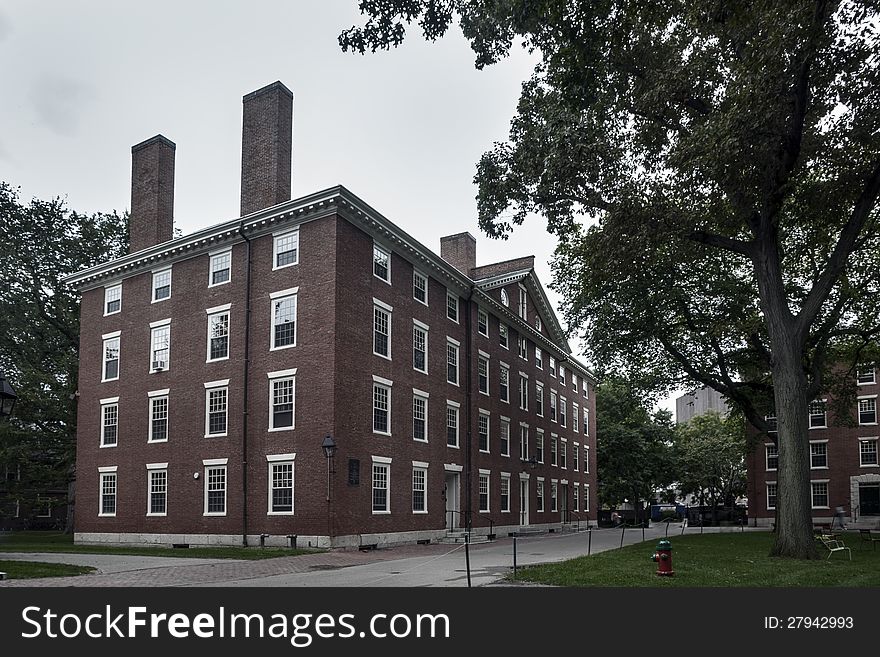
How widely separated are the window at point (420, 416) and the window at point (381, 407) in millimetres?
1966

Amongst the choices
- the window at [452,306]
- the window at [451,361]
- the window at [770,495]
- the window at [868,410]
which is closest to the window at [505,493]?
the window at [451,361]

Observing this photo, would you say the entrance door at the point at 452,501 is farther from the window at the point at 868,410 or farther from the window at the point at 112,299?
the window at the point at 868,410

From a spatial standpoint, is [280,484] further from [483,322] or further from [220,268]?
[483,322]

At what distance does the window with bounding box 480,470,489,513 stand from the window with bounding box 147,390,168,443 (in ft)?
44.4

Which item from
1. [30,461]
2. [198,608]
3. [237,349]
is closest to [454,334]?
[237,349]

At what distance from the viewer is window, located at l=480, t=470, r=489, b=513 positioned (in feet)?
113

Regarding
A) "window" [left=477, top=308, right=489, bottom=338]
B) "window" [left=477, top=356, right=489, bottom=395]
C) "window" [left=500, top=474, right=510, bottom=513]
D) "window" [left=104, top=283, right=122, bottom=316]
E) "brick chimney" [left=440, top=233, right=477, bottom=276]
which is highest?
"brick chimney" [left=440, top=233, right=477, bottom=276]

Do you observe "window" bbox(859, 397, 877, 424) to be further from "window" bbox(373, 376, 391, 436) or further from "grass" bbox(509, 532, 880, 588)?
"window" bbox(373, 376, 391, 436)

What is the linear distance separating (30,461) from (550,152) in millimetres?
30131

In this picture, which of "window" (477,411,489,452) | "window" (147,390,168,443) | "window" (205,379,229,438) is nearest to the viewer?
"window" (205,379,229,438)

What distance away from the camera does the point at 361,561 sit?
20156 mm

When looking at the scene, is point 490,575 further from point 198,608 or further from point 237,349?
point 237,349

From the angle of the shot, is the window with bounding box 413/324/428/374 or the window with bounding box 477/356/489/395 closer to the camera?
the window with bounding box 413/324/428/374

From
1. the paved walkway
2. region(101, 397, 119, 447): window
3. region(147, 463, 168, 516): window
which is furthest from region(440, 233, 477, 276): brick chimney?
the paved walkway
